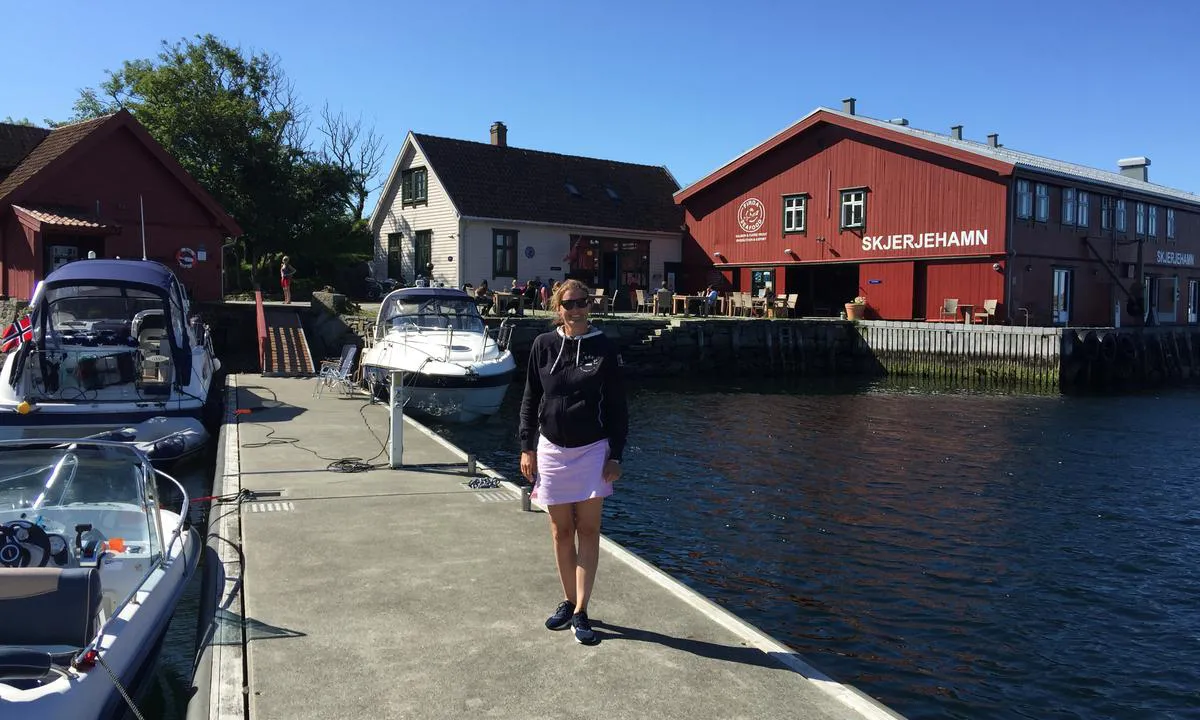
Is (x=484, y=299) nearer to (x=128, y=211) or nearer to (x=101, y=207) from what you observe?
(x=128, y=211)

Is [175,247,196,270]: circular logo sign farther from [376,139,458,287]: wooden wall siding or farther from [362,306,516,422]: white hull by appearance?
[362,306,516,422]: white hull

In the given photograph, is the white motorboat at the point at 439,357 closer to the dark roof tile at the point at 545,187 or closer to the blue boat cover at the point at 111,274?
the blue boat cover at the point at 111,274

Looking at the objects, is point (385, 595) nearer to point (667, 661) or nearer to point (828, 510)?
point (667, 661)

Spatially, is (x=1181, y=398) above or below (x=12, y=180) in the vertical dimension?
below

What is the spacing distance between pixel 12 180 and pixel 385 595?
27018mm

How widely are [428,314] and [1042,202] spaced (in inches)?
863

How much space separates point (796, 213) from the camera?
3394 centimetres

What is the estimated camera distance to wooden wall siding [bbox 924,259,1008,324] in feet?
94.3

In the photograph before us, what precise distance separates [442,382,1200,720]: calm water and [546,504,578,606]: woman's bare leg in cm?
138

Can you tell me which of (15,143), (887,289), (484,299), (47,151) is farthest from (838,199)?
(15,143)

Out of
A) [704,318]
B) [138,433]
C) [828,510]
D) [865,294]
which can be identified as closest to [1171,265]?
[865,294]

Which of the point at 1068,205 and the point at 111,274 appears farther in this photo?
the point at 1068,205

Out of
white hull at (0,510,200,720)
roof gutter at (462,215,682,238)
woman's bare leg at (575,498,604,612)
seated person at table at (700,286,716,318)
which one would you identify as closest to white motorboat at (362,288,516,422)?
white hull at (0,510,200,720)

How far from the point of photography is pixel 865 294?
32.3 meters
